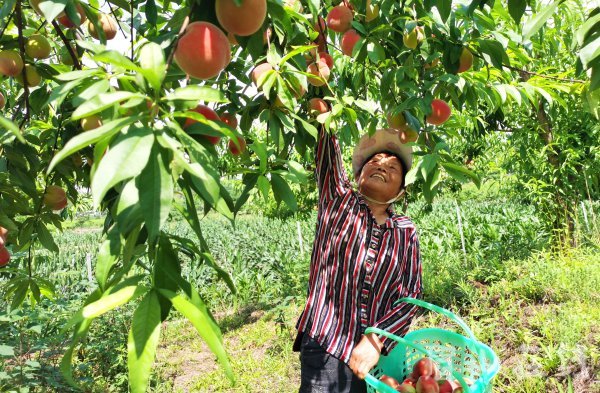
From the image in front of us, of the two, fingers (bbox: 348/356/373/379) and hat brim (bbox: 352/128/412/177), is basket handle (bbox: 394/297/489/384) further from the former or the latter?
hat brim (bbox: 352/128/412/177)

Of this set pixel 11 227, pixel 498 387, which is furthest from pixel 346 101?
pixel 498 387

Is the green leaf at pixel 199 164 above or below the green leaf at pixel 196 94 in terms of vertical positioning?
below

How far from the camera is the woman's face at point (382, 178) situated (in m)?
1.55

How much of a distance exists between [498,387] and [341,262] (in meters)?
1.59

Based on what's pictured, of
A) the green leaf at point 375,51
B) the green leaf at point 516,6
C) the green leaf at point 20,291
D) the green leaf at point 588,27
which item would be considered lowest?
the green leaf at point 20,291

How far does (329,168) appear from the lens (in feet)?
5.38

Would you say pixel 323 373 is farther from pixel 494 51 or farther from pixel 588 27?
pixel 588 27

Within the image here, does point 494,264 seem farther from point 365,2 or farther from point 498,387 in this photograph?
point 365,2

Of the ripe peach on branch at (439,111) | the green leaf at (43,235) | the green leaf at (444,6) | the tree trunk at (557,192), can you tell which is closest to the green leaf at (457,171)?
the green leaf at (444,6)

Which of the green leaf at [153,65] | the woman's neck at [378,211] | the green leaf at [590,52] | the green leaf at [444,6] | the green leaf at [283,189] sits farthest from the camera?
the woman's neck at [378,211]

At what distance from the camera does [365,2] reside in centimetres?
136

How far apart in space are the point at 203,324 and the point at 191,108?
0.28 m

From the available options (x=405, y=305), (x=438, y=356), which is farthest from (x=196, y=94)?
(x=438, y=356)

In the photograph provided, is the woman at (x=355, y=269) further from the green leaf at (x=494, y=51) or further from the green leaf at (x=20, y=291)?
the green leaf at (x=20, y=291)
